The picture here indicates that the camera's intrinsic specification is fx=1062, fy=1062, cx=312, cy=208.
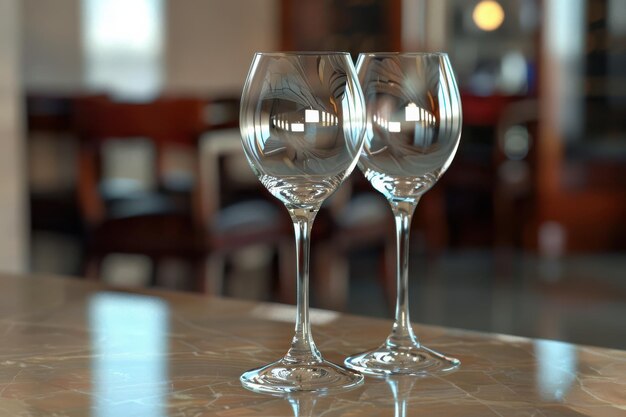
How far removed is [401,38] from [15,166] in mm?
3157

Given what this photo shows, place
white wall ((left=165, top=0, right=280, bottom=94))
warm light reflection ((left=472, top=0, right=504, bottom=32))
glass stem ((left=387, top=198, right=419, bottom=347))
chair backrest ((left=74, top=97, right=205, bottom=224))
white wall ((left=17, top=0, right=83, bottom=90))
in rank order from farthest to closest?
warm light reflection ((left=472, top=0, right=504, bottom=32)) < white wall ((left=165, top=0, right=280, bottom=94)) < white wall ((left=17, top=0, right=83, bottom=90)) < chair backrest ((left=74, top=97, right=205, bottom=224)) < glass stem ((left=387, top=198, right=419, bottom=347))

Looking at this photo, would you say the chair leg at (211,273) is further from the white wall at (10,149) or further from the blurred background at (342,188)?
the white wall at (10,149)

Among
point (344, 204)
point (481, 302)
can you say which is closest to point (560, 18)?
point (481, 302)

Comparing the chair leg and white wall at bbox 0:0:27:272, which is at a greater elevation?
white wall at bbox 0:0:27:272

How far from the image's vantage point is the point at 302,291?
25.7 inches

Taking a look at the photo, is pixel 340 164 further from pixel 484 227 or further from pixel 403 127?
pixel 484 227

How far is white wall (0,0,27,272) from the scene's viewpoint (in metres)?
2.52

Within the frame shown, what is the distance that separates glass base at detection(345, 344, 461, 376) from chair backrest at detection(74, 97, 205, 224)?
6.47 ft

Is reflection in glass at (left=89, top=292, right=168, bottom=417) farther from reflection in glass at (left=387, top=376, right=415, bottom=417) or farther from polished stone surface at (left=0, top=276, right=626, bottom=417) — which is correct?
reflection in glass at (left=387, top=376, right=415, bottom=417)

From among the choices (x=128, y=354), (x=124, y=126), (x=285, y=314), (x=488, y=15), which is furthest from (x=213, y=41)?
(x=128, y=354)

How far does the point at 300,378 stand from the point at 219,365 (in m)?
0.08

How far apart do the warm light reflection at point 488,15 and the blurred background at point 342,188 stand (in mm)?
11

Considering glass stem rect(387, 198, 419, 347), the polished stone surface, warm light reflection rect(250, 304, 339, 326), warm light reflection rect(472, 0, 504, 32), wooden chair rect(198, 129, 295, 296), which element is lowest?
wooden chair rect(198, 129, 295, 296)

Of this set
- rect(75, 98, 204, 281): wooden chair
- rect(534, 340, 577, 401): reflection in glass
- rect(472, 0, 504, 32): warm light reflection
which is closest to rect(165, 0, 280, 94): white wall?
rect(472, 0, 504, 32): warm light reflection
